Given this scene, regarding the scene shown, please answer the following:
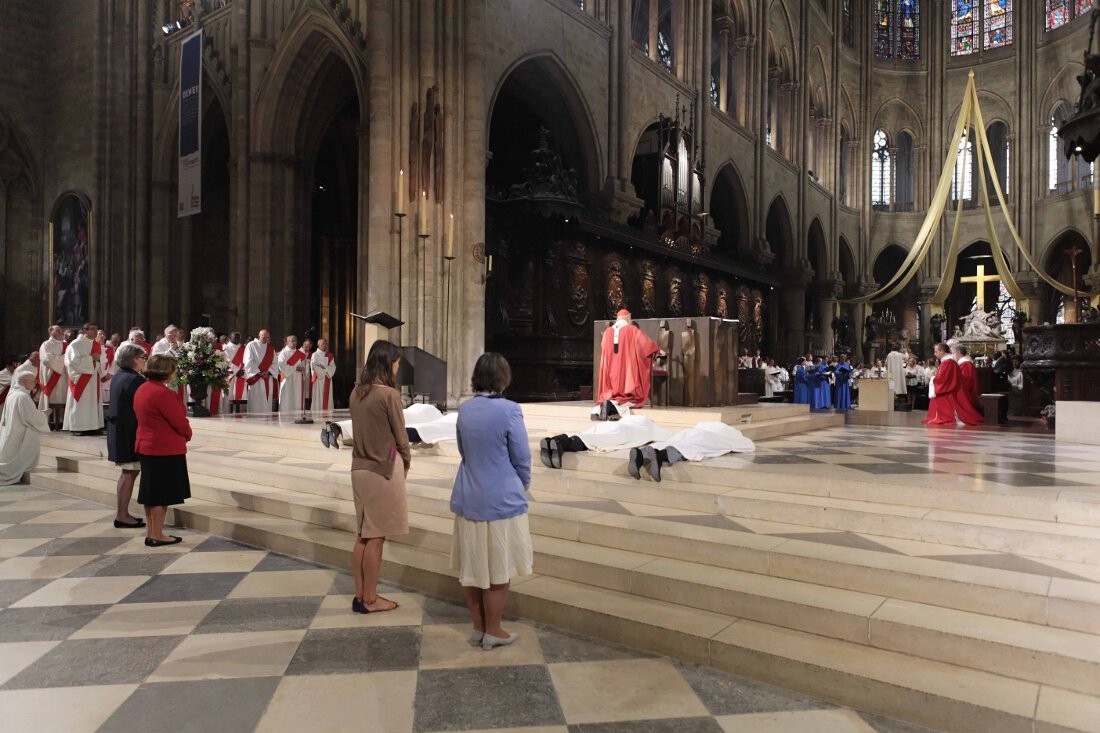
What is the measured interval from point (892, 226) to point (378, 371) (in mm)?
37510

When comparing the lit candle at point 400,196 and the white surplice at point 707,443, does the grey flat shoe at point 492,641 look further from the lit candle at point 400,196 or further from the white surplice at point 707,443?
the lit candle at point 400,196

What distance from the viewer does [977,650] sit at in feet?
11.6

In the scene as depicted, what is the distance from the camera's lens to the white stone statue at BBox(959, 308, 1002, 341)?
2306cm

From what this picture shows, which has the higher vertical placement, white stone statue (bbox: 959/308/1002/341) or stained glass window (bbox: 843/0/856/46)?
stained glass window (bbox: 843/0/856/46)

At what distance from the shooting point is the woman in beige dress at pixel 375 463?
4.55 meters

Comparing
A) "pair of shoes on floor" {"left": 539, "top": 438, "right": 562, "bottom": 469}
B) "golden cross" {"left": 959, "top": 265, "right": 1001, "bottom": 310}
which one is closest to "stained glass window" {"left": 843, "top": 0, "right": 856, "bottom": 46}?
"golden cross" {"left": 959, "top": 265, "right": 1001, "bottom": 310}

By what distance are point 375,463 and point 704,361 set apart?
6.54m

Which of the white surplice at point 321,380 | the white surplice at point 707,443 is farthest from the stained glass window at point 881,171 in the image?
the white surplice at point 707,443

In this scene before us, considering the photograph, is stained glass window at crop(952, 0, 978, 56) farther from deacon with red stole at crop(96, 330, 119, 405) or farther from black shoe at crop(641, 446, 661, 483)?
deacon with red stole at crop(96, 330, 119, 405)

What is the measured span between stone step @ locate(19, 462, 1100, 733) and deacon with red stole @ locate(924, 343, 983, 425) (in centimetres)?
917

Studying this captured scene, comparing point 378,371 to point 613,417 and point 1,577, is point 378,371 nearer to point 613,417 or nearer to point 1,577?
point 1,577

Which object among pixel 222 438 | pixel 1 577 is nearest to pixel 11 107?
pixel 222 438

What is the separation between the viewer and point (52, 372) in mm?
12906

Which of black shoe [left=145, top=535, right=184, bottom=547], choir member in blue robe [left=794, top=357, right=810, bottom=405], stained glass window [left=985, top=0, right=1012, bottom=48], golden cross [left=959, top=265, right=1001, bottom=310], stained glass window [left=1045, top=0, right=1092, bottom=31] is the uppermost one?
stained glass window [left=985, top=0, right=1012, bottom=48]
